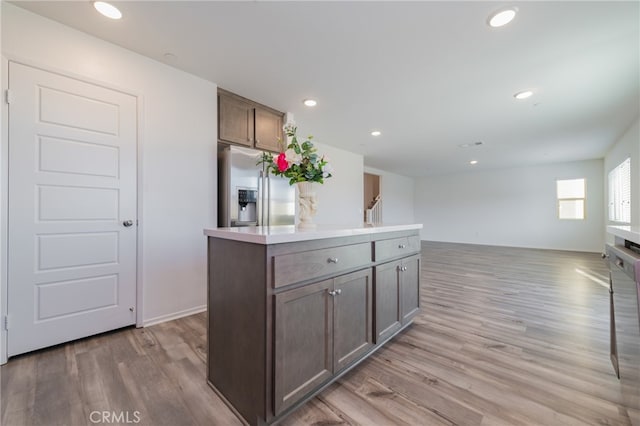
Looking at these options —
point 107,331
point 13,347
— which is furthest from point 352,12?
point 13,347

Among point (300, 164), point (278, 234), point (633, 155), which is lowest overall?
point (278, 234)

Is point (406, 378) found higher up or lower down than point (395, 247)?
lower down

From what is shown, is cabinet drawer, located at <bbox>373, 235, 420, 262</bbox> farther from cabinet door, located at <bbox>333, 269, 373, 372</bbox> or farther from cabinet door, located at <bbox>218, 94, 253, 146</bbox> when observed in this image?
cabinet door, located at <bbox>218, 94, 253, 146</bbox>

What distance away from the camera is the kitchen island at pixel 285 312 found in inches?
47.2

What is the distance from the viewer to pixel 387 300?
1949 millimetres

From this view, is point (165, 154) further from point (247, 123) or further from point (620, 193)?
point (620, 193)

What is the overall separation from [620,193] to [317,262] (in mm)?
7156

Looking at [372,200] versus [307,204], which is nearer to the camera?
[307,204]

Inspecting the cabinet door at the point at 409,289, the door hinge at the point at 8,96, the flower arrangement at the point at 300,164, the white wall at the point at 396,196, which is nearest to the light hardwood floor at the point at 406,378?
the cabinet door at the point at 409,289

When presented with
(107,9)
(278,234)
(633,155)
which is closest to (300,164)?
(278,234)

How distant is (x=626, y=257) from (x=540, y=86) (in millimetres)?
2757

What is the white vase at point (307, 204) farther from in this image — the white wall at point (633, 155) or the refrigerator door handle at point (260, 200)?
the white wall at point (633, 155)

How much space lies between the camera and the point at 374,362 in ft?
6.03

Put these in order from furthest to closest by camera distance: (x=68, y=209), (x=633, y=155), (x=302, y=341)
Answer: (x=633, y=155) → (x=68, y=209) → (x=302, y=341)
